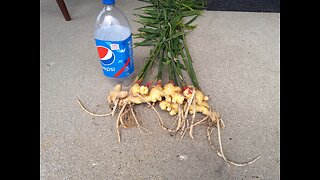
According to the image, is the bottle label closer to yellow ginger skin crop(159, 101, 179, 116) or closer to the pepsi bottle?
the pepsi bottle

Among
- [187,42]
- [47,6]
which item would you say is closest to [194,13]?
[187,42]

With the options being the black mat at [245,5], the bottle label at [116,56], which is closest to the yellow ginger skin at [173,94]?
the bottle label at [116,56]

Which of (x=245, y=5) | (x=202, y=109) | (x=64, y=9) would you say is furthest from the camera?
(x=245, y=5)

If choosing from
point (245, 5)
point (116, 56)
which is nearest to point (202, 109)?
point (116, 56)

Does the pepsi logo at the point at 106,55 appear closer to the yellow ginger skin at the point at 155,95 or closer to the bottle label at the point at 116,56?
the bottle label at the point at 116,56

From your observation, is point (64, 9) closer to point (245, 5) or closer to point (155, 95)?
point (155, 95)

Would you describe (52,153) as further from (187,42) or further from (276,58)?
(276,58)

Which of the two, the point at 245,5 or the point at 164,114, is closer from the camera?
the point at 164,114

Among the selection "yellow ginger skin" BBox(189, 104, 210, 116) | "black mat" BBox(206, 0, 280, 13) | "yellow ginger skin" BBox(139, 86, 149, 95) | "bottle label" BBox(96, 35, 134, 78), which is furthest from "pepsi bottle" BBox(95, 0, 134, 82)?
"black mat" BBox(206, 0, 280, 13)
